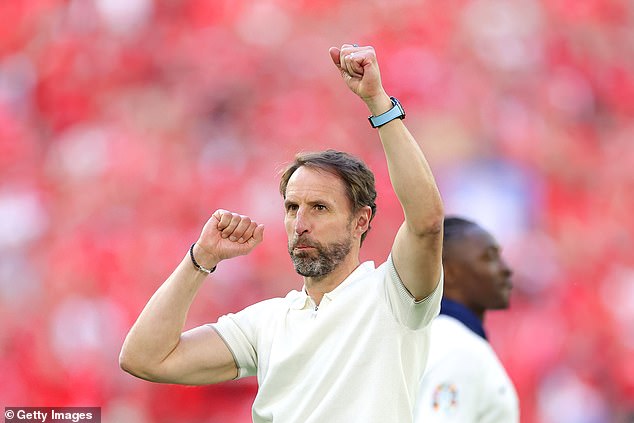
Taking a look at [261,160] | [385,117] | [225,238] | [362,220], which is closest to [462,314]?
[362,220]

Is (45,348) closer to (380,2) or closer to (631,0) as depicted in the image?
Answer: (380,2)

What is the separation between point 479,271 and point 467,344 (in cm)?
61

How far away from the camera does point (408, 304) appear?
252cm

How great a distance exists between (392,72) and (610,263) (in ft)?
5.42

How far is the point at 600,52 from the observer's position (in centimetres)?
664

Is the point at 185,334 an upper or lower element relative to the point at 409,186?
lower

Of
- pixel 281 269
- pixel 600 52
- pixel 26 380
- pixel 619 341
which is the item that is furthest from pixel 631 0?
pixel 26 380

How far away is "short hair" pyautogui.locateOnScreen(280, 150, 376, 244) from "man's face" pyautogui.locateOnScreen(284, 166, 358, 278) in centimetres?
2

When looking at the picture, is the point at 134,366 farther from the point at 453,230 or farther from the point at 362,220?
the point at 453,230

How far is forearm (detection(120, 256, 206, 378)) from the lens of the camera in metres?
2.70

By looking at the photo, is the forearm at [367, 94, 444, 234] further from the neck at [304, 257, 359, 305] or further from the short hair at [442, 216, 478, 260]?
the short hair at [442, 216, 478, 260]

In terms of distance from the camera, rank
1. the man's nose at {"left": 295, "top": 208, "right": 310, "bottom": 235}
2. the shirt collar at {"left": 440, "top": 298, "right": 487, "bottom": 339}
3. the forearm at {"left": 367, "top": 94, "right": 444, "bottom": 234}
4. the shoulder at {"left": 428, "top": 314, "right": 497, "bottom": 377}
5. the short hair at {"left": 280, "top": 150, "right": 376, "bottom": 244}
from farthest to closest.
Answer: 1. the shirt collar at {"left": 440, "top": 298, "right": 487, "bottom": 339}
2. the shoulder at {"left": 428, "top": 314, "right": 497, "bottom": 377}
3. the short hair at {"left": 280, "top": 150, "right": 376, "bottom": 244}
4. the man's nose at {"left": 295, "top": 208, "right": 310, "bottom": 235}
5. the forearm at {"left": 367, "top": 94, "right": 444, "bottom": 234}

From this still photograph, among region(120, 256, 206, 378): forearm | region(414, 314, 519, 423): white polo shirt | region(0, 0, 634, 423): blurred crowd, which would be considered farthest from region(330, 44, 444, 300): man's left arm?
region(0, 0, 634, 423): blurred crowd

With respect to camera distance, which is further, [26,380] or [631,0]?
[631,0]
